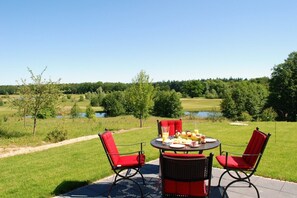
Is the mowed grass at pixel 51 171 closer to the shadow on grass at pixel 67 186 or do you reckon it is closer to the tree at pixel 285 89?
the shadow on grass at pixel 67 186

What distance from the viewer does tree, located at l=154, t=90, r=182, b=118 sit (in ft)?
158

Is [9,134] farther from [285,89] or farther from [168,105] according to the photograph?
[168,105]

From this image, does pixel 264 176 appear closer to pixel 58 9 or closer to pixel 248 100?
pixel 58 9

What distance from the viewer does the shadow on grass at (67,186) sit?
408cm

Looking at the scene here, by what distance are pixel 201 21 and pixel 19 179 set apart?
9825 mm

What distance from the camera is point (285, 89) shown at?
1169 inches

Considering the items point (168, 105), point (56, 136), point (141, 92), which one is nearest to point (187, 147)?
point (56, 136)

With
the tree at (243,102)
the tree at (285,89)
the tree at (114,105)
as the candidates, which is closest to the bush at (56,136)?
the tree at (285,89)

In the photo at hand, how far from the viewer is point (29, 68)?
40.5 ft

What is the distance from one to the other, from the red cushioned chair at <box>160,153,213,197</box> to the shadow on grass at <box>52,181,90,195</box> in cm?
204

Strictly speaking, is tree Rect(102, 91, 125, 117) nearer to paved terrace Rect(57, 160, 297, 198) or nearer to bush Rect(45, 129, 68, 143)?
bush Rect(45, 129, 68, 143)

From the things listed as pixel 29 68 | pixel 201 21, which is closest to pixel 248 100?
pixel 201 21

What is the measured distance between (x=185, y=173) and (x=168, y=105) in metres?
46.4

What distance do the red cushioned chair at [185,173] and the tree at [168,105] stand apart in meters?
44.3
